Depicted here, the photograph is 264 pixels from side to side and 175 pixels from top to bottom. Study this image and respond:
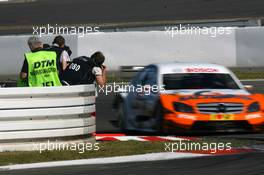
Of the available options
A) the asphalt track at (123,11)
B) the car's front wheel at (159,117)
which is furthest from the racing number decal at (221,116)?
the asphalt track at (123,11)

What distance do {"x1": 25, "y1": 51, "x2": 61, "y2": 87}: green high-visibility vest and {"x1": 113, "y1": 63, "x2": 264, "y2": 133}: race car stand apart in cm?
172

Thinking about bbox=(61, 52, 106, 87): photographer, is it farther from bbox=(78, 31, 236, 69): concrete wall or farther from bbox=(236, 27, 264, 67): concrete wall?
bbox=(236, 27, 264, 67): concrete wall

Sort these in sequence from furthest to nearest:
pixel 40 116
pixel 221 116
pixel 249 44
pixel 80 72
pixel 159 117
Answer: pixel 249 44, pixel 80 72, pixel 159 117, pixel 221 116, pixel 40 116

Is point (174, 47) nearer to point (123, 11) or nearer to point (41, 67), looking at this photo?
point (41, 67)

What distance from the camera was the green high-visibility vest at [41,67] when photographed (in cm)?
1291

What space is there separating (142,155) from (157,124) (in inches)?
104

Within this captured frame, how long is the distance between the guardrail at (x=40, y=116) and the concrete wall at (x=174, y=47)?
1171 cm

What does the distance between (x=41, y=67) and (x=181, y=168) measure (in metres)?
3.73

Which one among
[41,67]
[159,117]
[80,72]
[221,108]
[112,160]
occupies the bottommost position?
[112,160]

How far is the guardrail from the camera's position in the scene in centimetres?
1145

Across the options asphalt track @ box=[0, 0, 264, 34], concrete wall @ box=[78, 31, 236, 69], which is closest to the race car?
concrete wall @ box=[78, 31, 236, 69]

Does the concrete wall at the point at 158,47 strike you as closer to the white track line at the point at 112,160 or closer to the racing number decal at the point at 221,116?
the racing number decal at the point at 221,116

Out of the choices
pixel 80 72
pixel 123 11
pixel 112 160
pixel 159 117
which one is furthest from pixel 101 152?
pixel 123 11

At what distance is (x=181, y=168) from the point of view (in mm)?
9922
